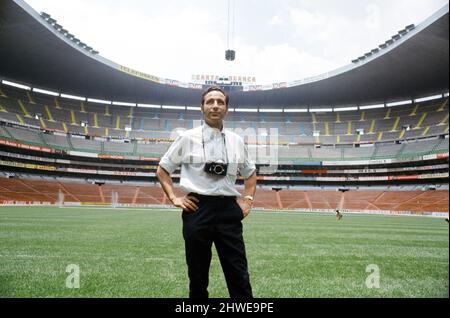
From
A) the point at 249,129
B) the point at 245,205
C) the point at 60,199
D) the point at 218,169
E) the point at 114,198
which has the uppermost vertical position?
the point at 249,129

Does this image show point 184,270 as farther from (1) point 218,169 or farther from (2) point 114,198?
(2) point 114,198

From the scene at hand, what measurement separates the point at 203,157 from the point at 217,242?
2.33 feet

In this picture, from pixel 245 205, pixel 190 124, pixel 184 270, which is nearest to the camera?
pixel 245 205

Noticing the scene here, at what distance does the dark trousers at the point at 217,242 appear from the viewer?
263 cm

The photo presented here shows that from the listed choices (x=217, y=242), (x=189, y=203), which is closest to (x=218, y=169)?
(x=189, y=203)

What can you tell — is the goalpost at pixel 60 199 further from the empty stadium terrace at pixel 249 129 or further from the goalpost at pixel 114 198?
the goalpost at pixel 114 198

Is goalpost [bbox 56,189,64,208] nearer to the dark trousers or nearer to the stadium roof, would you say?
the stadium roof

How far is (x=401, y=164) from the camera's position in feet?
152

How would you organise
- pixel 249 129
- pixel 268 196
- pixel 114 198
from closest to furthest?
pixel 114 198 < pixel 268 196 < pixel 249 129

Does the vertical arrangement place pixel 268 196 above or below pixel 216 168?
below

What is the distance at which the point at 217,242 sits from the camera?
269 centimetres
